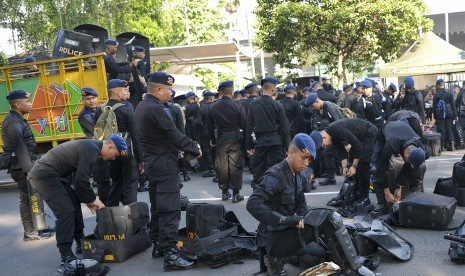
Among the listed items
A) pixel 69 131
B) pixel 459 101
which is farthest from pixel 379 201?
pixel 459 101

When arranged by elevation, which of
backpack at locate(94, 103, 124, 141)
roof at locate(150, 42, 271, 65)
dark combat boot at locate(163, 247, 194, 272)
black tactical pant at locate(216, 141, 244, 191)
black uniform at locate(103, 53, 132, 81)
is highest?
roof at locate(150, 42, 271, 65)

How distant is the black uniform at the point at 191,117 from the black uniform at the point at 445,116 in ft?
21.0

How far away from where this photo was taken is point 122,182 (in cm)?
701

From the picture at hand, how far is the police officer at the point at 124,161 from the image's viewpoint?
6.99m

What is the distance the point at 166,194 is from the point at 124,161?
133cm

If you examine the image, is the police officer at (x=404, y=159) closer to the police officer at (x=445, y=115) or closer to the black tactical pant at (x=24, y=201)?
the black tactical pant at (x=24, y=201)

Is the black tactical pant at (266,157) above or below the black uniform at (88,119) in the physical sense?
below

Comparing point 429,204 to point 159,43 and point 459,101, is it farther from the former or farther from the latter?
point 159,43

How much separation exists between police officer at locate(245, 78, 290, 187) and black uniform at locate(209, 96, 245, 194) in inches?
22.5

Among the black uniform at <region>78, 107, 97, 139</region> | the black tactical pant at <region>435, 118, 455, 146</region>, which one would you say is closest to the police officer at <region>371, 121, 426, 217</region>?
the black uniform at <region>78, 107, 97, 139</region>

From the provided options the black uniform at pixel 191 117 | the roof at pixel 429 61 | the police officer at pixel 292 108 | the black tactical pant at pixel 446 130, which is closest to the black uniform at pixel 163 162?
the police officer at pixel 292 108

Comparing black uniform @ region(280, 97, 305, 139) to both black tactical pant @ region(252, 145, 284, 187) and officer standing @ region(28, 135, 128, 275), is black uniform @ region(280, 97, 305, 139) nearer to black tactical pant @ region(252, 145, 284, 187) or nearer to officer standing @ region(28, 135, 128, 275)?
black tactical pant @ region(252, 145, 284, 187)

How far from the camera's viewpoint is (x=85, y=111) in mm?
8383

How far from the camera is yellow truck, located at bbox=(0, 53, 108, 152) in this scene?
1076 cm
